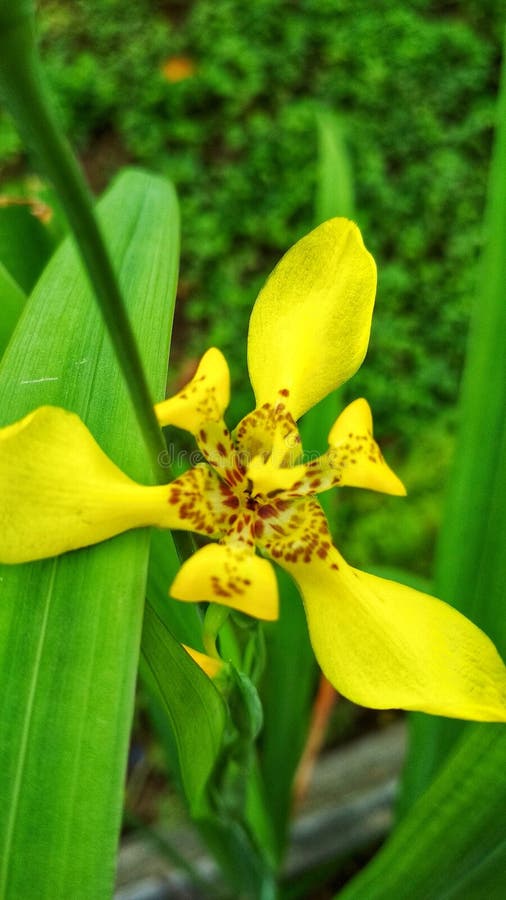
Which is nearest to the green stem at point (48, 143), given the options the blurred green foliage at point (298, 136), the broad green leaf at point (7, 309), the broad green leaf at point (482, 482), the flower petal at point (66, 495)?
the flower petal at point (66, 495)

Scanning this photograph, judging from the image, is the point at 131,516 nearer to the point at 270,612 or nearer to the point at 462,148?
the point at 270,612

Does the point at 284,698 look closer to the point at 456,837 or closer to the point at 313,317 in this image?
the point at 456,837

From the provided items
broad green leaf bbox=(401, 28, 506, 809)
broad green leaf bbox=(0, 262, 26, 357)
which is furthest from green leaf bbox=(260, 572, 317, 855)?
broad green leaf bbox=(0, 262, 26, 357)

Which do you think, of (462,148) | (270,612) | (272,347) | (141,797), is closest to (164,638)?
(270,612)

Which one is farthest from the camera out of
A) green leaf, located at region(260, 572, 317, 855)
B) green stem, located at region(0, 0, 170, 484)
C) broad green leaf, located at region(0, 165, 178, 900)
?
green leaf, located at region(260, 572, 317, 855)

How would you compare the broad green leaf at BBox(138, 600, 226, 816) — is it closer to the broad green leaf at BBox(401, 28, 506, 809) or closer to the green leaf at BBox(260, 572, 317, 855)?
the broad green leaf at BBox(401, 28, 506, 809)

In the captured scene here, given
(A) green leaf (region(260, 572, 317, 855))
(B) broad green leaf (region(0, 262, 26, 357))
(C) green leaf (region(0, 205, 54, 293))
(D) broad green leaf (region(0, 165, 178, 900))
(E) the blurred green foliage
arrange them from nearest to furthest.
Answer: (D) broad green leaf (region(0, 165, 178, 900)) < (B) broad green leaf (region(0, 262, 26, 357)) < (C) green leaf (region(0, 205, 54, 293)) < (A) green leaf (region(260, 572, 317, 855)) < (E) the blurred green foliage

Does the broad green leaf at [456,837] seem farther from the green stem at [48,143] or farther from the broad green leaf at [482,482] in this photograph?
the green stem at [48,143]
